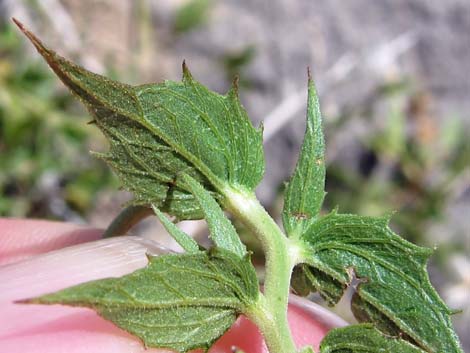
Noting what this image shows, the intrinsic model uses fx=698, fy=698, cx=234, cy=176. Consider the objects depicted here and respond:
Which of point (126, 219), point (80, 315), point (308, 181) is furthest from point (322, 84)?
point (80, 315)

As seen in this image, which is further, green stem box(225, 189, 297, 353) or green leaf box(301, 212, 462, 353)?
green leaf box(301, 212, 462, 353)

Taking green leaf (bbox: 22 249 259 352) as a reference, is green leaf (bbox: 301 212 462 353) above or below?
above

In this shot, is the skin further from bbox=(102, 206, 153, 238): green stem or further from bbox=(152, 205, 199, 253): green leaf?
bbox=(152, 205, 199, 253): green leaf

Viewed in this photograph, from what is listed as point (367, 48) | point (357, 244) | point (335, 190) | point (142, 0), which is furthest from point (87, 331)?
point (367, 48)

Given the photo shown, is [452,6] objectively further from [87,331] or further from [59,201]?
[87,331]

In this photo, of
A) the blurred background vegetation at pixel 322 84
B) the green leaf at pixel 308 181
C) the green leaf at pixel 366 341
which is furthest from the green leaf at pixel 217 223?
the blurred background vegetation at pixel 322 84

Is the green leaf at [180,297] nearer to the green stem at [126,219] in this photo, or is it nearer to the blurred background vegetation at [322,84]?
the green stem at [126,219]

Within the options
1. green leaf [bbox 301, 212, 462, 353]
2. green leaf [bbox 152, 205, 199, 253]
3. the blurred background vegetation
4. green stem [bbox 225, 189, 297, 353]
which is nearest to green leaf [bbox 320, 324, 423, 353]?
green leaf [bbox 301, 212, 462, 353]

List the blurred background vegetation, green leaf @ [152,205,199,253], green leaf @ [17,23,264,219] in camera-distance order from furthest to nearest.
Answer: the blurred background vegetation
green leaf @ [17,23,264,219]
green leaf @ [152,205,199,253]
